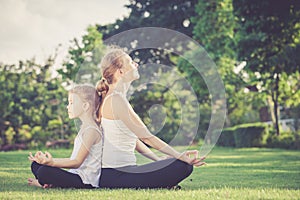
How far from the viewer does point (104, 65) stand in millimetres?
4180

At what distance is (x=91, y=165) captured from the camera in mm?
4223

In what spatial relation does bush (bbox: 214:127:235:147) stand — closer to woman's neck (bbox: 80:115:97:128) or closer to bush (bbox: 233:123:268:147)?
bush (bbox: 233:123:268:147)

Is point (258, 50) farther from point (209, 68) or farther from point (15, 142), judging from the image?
point (15, 142)

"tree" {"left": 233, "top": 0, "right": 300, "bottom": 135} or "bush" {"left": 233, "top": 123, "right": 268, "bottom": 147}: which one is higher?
"tree" {"left": 233, "top": 0, "right": 300, "bottom": 135}

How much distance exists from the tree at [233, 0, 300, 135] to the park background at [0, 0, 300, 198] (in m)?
0.03

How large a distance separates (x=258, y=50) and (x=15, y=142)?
13.7m

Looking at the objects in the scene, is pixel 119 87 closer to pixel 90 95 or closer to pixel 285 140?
pixel 90 95

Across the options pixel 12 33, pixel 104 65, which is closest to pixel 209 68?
pixel 12 33

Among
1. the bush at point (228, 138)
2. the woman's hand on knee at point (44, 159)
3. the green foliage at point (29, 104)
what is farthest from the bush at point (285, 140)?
the woman's hand on knee at point (44, 159)

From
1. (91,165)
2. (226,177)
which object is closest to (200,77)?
(226,177)

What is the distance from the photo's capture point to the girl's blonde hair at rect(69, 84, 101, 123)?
4.37 metres

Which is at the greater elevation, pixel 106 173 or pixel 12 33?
pixel 12 33

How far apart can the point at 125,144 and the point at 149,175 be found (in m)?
0.35

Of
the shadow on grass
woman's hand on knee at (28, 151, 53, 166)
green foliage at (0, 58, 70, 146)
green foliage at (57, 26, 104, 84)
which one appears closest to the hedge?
green foliage at (57, 26, 104, 84)
